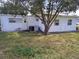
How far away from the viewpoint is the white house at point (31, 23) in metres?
24.5

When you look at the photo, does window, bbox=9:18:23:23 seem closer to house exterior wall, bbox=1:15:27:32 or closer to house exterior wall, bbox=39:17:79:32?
house exterior wall, bbox=1:15:27:32

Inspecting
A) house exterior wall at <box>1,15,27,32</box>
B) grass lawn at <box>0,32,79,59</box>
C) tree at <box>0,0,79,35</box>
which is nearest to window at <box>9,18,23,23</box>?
house exterior wall at <box>1,15,27,32</box>

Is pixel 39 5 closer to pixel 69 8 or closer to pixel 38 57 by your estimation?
pixel 69 8

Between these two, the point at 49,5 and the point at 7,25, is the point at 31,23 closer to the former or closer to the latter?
the point at 7,25

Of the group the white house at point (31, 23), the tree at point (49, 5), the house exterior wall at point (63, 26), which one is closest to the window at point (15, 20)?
the white house at point (31, 23)

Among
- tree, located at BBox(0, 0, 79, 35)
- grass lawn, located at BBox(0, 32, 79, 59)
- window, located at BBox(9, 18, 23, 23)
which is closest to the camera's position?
grass lawn, located at BBox(0, 32, 79, 59)

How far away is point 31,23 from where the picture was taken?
85.0 ft

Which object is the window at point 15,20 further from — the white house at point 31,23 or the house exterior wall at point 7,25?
the house exterior wall at point 7,25

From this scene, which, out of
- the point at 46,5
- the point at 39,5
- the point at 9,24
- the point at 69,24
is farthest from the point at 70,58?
the point at 69,24

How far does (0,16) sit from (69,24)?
37.5ft

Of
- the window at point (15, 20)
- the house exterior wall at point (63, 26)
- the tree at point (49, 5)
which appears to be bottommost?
the house exterior wall at point (63, 26)

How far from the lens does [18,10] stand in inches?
648

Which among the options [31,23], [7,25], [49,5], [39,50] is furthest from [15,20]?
[39,50]

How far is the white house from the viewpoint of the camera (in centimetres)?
2448
